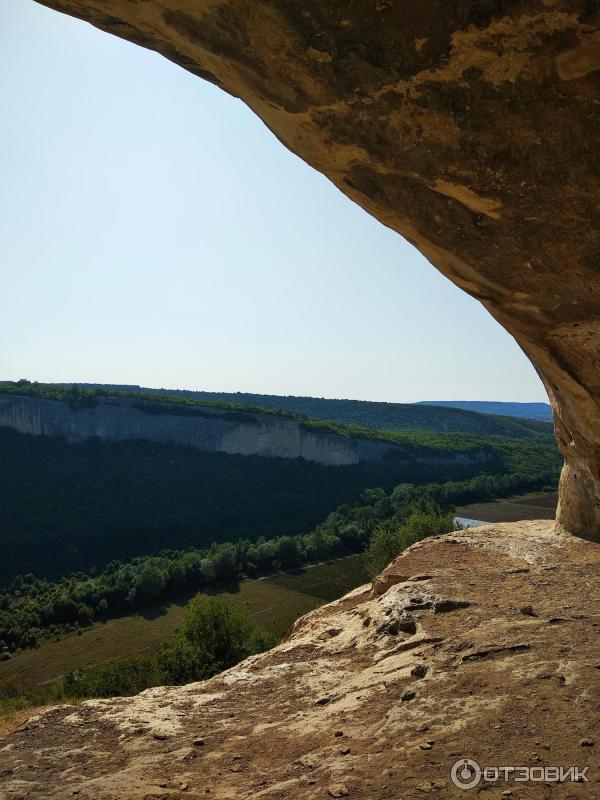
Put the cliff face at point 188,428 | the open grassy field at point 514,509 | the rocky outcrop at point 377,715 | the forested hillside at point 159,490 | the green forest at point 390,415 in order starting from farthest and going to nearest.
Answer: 1. the green forest at point 390,415
2. the cliff face at point 188,428
3. the open grassy field at point 514,509
4. the forested hillside at point 159,490
5. the rocky outcrop at point 377,715

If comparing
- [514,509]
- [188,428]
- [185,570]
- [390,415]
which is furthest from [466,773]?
[390,415]

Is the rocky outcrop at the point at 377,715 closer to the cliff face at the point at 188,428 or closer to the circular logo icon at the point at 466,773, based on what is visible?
the circular logo icon at the point at 466,773

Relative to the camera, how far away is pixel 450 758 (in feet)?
14.3

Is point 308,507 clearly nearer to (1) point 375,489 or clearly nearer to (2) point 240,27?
(1) point 375,489

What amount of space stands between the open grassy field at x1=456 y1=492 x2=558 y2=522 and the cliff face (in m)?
20.7

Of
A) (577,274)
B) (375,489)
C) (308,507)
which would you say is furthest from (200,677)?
(375,489)

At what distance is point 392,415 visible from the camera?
437 feet

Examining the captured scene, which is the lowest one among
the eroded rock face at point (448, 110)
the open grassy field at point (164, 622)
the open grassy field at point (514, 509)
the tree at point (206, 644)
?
the open grassy field at point (164, 622)

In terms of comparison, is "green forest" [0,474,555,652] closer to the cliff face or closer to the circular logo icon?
the cliff face

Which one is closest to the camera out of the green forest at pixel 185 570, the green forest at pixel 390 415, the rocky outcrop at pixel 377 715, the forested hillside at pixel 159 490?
the rocky outcrop at pixel 377 715

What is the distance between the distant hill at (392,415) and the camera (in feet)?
402

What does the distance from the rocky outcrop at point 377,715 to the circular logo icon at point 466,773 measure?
0.07m

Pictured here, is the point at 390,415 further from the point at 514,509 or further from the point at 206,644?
the point at 206,644

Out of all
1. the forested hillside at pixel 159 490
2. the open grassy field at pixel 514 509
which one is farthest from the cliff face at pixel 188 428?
the open grassy field at pixel 514 509
